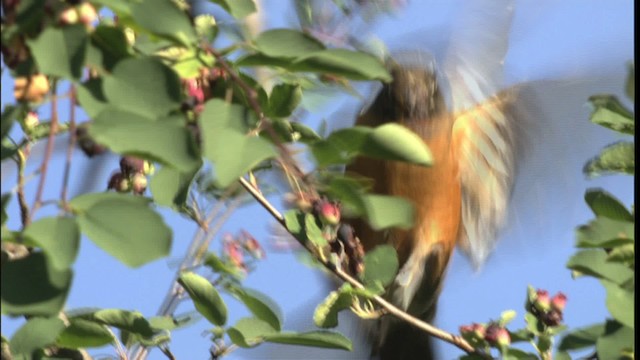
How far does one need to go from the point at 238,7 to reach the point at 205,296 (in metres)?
0.38

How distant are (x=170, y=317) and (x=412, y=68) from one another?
144 cm

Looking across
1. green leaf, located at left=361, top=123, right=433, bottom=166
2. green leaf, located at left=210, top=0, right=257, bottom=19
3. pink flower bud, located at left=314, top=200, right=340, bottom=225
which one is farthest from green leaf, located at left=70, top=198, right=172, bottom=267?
pink flower bud, located at left=314, top=200, right=340, bottom=225

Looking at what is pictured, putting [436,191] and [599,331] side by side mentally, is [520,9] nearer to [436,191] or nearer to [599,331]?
[436,191]

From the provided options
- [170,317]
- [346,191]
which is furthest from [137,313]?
[346,191]

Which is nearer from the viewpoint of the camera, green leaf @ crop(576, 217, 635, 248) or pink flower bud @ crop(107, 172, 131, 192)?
green leaf @ crop(576, 217, 635, 248)

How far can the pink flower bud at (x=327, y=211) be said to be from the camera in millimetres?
1475

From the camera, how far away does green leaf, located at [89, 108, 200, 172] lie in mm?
945

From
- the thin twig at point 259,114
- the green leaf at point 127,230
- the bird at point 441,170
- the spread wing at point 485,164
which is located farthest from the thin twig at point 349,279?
the spread wing at point 485,164

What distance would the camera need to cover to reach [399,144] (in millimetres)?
1024

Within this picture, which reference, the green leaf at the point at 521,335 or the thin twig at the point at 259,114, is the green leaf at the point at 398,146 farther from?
the green leaf at the point at 521,335

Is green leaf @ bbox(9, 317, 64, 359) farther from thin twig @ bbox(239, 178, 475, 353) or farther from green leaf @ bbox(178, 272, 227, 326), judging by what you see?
thin twig @ bbox(239, 178, 475, 353)

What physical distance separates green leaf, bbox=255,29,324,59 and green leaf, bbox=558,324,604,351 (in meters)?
0.48

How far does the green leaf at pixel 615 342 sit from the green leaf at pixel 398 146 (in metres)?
0.37

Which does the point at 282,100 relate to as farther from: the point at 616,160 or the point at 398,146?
the point at 616,160
